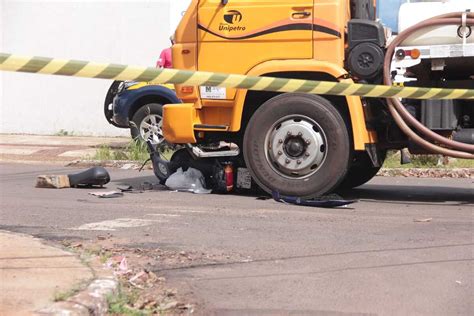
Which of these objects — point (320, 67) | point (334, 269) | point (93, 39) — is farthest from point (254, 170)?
point (93, 39)

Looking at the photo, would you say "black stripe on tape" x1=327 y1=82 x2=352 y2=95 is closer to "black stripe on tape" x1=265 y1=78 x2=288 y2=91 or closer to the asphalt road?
"black stripe on tape" x1=265 y1=78 x2=288 y2=91

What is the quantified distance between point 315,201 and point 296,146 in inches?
26.0

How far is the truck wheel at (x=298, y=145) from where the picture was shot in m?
8.70

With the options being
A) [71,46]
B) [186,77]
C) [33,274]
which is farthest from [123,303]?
[71,46]

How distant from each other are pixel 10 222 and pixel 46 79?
11.6 m

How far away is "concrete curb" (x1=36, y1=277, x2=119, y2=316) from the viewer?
13.9 ft

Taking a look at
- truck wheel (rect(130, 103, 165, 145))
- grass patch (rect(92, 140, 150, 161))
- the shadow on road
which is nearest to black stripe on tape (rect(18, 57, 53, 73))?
the shadow on road

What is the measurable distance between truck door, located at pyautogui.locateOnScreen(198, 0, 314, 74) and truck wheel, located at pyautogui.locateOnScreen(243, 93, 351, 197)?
1.74 feet

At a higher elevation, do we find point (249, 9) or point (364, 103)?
point (249, 9)

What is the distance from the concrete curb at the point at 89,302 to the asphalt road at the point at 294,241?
0.57 metres

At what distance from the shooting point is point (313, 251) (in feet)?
20.7

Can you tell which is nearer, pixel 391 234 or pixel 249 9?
pixel 391 234

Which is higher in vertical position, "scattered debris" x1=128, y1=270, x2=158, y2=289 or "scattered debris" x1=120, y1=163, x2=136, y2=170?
"scattered debris" x1=128, y1=270, x2=158, y2=289

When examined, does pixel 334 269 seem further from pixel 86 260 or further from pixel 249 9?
pixel 249 9
